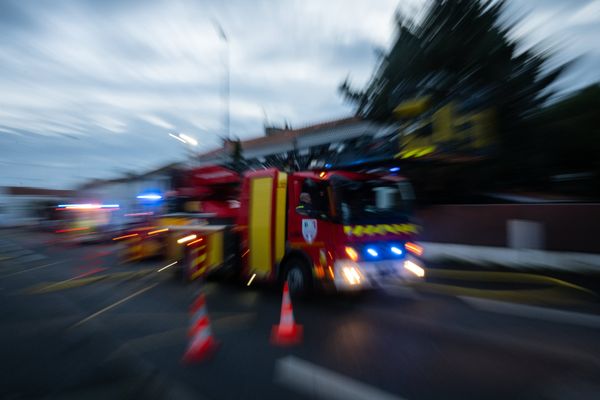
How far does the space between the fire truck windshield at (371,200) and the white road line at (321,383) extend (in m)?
2.47

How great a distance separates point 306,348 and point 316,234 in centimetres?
200

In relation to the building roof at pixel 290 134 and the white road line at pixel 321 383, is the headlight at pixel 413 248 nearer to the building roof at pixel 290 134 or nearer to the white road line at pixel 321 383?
the white road line at pixel 321 383

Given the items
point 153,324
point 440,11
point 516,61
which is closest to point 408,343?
point 153,324

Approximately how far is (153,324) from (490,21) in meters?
12.3

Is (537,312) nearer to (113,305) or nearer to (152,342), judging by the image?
(152,342)

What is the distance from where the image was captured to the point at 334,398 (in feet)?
10.4

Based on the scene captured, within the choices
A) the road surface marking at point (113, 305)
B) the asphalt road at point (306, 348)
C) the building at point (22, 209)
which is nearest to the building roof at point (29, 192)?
the building at point (22, 209)

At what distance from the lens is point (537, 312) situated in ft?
18.8

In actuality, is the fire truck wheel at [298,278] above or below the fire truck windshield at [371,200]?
below

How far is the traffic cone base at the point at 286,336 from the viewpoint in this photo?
176 inches

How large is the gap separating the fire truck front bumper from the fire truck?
1cm

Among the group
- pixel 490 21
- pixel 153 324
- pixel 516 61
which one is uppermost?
pixel 490 21

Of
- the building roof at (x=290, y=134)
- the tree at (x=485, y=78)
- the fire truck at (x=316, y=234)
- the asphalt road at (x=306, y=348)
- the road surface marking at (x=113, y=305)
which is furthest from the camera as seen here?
the building roof at (x=290, y=134)

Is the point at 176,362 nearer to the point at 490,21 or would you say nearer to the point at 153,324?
the point at 153,324
